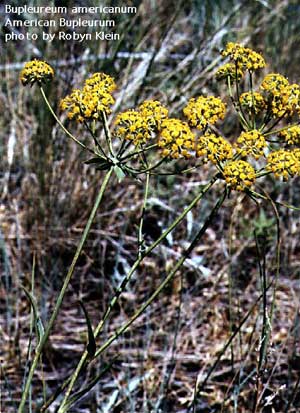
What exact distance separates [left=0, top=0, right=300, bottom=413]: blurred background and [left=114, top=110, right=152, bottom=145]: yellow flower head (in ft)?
2.79

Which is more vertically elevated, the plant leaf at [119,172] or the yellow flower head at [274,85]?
the yellow flower head at [274,85]

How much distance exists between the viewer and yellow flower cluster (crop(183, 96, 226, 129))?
1461 mm

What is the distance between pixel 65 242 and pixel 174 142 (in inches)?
59.6

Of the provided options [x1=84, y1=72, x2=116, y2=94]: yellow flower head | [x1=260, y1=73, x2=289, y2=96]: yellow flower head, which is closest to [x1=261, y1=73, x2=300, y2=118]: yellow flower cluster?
[x1=260, y1=73, x2=289, y2=96]: yellow flower head

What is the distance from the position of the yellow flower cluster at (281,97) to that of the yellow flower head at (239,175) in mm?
245

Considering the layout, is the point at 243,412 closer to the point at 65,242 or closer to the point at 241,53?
the point at 65,242

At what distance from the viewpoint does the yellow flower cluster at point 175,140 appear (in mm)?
1405

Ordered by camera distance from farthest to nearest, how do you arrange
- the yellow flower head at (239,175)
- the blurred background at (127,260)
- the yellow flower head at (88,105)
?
the blurred background at (127,260) < the yellow flower head at (88,105) < the yellow flower head at (239,175)

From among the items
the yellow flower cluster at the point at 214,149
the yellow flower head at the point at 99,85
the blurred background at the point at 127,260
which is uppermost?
the yellow flower head at the point at 99,85

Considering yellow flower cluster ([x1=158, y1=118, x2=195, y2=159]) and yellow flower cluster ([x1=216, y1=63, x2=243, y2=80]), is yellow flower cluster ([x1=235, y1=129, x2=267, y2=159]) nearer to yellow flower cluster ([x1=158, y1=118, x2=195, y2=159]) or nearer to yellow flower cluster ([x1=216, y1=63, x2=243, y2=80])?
yellow flower cluster ([x1=158, y1=118, x2=195, y2=159])

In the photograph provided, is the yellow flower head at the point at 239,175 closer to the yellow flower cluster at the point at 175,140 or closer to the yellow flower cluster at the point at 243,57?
the yellow flower cluster at the point at 175,140

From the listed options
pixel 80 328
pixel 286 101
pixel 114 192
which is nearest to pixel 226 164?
pixel 286 101

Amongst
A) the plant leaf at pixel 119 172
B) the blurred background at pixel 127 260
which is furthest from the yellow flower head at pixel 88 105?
the blurred background at pixel 127 260

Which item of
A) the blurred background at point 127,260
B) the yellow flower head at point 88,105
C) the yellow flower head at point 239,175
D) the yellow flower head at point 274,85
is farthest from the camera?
the blurred background at point 127,260
